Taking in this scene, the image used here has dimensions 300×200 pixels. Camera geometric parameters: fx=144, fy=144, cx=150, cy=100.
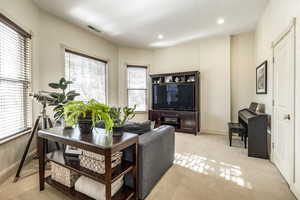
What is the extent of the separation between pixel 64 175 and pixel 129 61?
4.28m

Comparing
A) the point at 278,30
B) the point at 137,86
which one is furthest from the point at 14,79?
the point at 278,30

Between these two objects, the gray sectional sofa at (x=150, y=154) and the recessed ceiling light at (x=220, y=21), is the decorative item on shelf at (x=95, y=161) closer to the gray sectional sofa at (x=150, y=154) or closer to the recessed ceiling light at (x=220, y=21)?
the gray sectional sofa at (x=150, y=154)

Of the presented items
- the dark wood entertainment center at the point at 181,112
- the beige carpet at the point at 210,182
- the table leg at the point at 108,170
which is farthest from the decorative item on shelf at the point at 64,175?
the dark wood entertainment center at the point at 181,112

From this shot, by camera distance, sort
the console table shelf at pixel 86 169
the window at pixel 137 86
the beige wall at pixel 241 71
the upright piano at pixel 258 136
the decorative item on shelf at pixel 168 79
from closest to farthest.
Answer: the console table shelf at pixel 86 169 → the upright piano at pixel 258 136 → the beige wall at pixel 241 71 → the decorative item on shelf at pixel 168 79 → the window at pixel 137 86

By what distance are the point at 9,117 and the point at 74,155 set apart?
1.35 m

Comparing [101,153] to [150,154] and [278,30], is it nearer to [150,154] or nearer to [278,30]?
[150,154]

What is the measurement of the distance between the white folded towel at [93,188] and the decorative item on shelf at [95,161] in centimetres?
19

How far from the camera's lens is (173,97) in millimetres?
4785

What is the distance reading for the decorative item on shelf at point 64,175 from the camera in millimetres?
1670

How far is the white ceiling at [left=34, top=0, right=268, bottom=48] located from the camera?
278cm

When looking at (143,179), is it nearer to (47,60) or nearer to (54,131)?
(54,131)

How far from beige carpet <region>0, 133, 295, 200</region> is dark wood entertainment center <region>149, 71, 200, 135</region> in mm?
1577

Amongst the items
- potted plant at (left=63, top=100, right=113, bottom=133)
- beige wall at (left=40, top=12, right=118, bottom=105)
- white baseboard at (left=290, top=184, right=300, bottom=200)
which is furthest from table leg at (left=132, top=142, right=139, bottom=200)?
beige wall at (left=40, top=12, right=118, bottom=105)

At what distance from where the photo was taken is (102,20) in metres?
3.41
